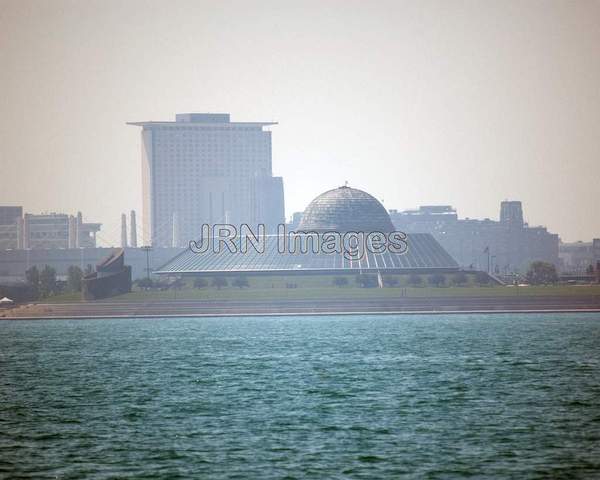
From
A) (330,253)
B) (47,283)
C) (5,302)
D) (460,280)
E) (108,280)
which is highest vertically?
(330,253)

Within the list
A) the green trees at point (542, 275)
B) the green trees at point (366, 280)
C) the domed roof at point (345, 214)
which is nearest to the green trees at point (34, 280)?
the domed roof at point (345, 214)

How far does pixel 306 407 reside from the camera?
54.5 meters

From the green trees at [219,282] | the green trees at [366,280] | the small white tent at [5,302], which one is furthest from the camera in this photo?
the green trees at [219,282]

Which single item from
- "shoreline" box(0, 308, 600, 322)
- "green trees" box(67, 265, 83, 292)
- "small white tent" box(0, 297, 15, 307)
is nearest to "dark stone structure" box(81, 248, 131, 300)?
"shoreline" box(0, 308, 600, 322)

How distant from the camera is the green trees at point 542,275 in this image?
172 metres

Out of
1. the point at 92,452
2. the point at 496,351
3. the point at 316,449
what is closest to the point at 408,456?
the point at 316,449

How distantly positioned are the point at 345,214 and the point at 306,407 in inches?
5373

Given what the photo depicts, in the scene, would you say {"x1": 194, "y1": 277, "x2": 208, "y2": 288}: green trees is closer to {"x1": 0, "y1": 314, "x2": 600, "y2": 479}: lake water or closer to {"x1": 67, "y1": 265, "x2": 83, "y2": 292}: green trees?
{"x1": 67, "y1": 265, "x2": 83, "y2": 292}: green trees

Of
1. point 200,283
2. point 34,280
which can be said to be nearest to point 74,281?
point 34,280

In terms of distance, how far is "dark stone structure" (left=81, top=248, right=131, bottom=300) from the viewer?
505ft

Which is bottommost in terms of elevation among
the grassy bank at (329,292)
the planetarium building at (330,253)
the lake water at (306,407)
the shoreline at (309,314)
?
the lake water at (306,407)

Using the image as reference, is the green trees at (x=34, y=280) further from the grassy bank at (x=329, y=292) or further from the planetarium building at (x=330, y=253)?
the planetarium building at (x=330, y=253)

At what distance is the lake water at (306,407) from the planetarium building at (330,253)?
6310cm

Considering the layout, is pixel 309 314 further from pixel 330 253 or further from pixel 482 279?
pixel 330 253
